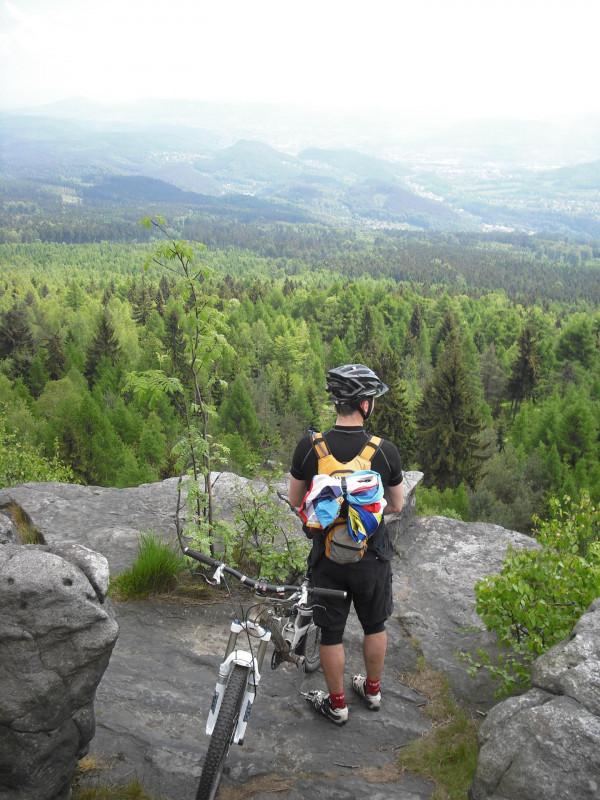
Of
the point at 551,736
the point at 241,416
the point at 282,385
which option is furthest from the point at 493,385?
the point at 551,736

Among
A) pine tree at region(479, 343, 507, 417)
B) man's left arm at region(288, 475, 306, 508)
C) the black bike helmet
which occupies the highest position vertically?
the black bike helmet

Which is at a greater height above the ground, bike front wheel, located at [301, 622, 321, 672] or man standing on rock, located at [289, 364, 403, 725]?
man standing on rock, located at [289, 364, 403, 725]

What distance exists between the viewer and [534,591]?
219 inches

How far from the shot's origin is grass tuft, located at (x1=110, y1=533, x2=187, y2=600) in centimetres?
731

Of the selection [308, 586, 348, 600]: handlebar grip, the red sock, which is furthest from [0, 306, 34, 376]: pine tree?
[308, 586, 348, 600]: handlebar grip

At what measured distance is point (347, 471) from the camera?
461cm

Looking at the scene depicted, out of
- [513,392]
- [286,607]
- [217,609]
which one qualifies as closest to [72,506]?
[217,609]

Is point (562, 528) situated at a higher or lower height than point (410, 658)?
higher

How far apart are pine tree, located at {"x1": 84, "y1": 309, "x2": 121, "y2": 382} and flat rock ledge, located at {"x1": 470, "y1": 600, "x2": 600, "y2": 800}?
60.7 metres

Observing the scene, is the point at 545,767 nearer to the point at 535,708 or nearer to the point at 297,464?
the point at 535,708

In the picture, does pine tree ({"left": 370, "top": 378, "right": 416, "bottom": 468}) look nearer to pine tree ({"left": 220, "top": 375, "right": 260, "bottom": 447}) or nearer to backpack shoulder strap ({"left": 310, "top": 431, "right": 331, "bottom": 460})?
pine tree ({"left": 220, "top": 375, "right": 260, "bottom": 447})

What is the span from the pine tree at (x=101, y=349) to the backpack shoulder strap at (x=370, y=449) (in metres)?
59.7

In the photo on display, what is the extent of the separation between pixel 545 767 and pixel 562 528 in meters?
3.04

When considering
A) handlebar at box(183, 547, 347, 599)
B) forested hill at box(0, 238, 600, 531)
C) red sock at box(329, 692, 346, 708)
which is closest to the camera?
handlebar at box(183, 547, 347, 599)
